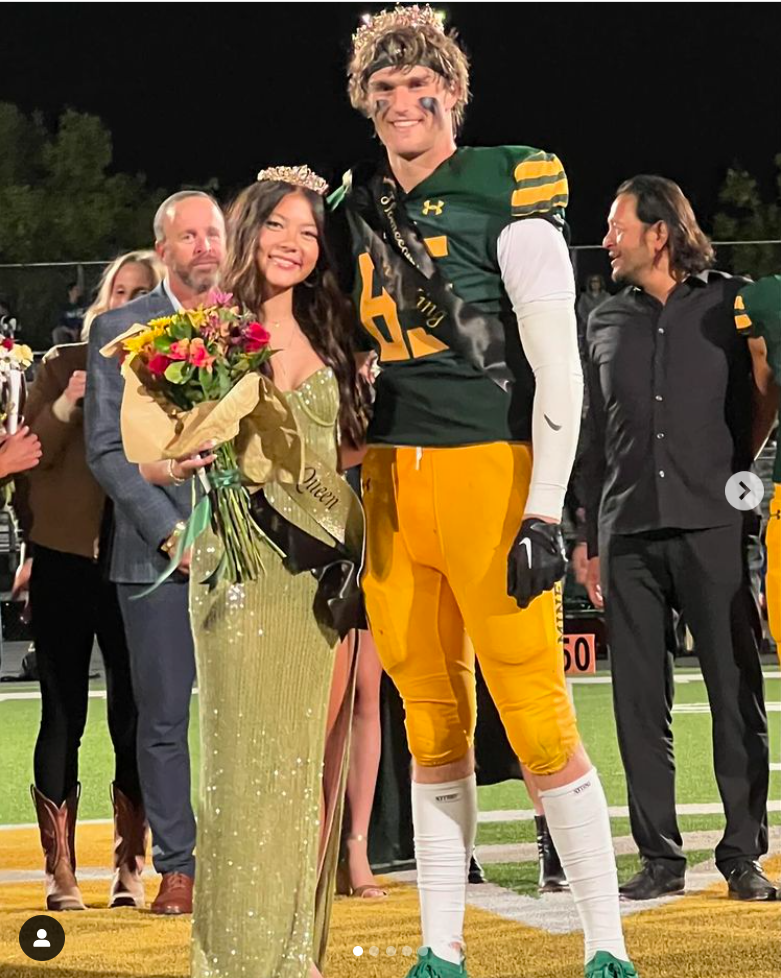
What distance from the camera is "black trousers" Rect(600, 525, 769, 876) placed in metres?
3.76

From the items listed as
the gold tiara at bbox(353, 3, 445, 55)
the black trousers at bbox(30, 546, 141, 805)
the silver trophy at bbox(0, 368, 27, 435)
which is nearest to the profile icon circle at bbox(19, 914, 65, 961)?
the black trousers at bbox(30, 546, 141, 805)

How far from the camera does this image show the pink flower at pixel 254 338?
120 inches

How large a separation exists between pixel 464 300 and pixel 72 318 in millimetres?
958

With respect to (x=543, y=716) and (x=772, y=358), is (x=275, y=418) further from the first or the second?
(x=772, y=358)

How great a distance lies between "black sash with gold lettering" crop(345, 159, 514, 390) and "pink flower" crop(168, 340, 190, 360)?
0.38m

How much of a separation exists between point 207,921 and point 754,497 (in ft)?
4.51

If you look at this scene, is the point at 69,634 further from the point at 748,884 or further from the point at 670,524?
the point at 748,884

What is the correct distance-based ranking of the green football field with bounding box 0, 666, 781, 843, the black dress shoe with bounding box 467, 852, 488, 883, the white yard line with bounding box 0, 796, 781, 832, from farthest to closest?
the white yard line with bounding box 0, 796, 781, 832 < the green football field with bounding box 0, 666, 781, 843 < the black dress shoe with bounding box 467, 852, 488, 883

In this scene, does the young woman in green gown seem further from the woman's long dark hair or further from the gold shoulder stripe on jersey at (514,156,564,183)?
the gold shoulder stripe on jersey at (514,156,564,183)

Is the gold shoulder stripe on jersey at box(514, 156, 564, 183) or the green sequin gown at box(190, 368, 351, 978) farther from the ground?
the gold shoulder stripe on jersey at box(514, 156, 564, 183)

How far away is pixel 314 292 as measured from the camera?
3.23m

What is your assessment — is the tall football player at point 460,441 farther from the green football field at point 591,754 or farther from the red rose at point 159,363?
the green football field at point 591,754

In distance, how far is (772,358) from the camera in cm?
362

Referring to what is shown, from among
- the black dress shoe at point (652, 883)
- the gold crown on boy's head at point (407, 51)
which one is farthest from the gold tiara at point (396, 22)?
the black dress shoe at point (652, 883)
